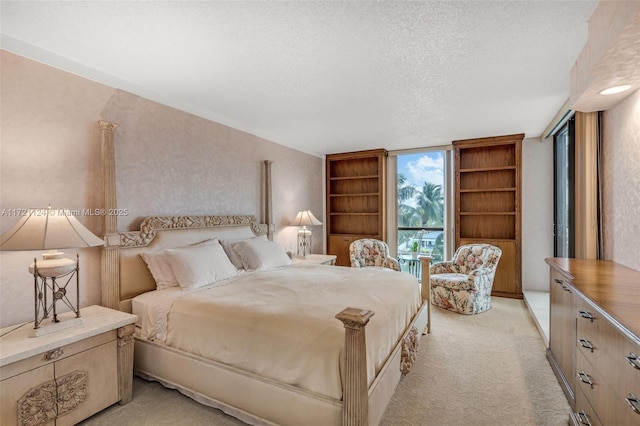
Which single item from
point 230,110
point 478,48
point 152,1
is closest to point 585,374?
point 478,48

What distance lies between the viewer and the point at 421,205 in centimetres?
560

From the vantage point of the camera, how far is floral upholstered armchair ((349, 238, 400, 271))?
4.69m

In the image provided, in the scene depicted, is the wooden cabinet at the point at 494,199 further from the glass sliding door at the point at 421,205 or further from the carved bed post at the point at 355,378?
the carved bed post at the point at 355,378

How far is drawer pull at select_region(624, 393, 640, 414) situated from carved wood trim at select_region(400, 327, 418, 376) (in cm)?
127

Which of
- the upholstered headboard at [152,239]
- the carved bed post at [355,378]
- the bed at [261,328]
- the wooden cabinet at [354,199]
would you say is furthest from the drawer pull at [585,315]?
the wooden cabinet at [354,199]

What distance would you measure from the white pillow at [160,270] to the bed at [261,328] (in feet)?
0.12

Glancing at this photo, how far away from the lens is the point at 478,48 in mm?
2119

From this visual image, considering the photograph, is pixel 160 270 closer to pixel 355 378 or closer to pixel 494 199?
pixel 355 378

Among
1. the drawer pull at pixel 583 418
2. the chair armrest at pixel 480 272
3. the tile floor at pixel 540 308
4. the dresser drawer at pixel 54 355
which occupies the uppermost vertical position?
the chair armrest at pixel 480 272

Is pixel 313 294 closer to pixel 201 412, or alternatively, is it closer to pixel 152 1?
pixel 201 412

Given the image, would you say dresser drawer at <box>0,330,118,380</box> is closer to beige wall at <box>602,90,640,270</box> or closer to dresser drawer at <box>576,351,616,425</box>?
dresser drawer at <box>576,351,616,425</box>

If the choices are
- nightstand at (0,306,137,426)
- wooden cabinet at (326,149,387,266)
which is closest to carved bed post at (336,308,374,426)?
nightstand at (0,306,137,426)

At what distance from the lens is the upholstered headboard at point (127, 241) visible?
2459 mm

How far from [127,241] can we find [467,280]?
387 cm
